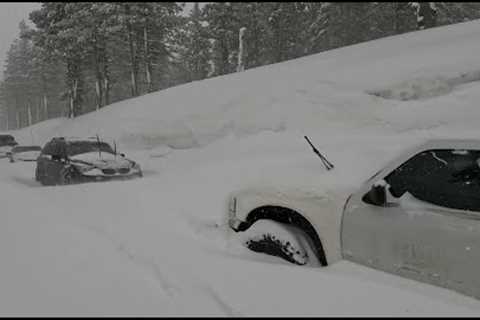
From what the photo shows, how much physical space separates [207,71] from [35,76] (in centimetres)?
2658

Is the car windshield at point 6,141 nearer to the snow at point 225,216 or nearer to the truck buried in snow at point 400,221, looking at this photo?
the snow at point 225,216

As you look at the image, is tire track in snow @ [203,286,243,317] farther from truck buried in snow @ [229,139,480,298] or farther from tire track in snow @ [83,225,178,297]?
truck buried in snow @ [229,139,480,298]

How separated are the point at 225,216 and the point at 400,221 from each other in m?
2.08

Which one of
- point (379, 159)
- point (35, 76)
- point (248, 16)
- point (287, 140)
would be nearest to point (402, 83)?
point (287, 140)

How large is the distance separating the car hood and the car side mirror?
29.0 ft

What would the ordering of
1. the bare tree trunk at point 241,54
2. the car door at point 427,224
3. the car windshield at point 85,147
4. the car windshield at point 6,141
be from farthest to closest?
1. the bare tree trunk at point 241,54
2. the car windshield at point 6,141
3. the car windshield at point 85,147
4. the car door at point 427,224

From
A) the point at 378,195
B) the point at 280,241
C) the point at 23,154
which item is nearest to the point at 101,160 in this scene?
the point at 280,241

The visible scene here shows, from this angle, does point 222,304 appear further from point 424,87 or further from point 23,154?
point 23,154

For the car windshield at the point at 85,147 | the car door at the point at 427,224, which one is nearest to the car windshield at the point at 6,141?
the car windshield at the point at 85,147

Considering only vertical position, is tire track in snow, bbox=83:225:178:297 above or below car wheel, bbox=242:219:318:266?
above

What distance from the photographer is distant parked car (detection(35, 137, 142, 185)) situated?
11.0m

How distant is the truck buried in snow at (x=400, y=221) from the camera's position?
3242mm

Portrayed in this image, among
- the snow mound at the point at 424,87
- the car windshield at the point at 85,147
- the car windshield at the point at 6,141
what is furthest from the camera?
the car windshield at the point at 6,141

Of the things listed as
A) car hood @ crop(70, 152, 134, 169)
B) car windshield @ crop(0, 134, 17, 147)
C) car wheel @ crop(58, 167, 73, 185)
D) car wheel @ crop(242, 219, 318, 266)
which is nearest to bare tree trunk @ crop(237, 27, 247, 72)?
car windshield @ crop(0, 134, 17, 147)
